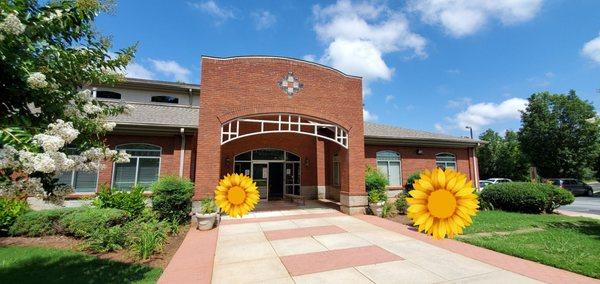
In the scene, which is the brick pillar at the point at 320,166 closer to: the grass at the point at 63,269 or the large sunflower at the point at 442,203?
the grass at the point at 63,269

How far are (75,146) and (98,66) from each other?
4.05ft

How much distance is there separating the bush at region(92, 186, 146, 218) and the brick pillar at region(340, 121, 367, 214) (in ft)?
27.2

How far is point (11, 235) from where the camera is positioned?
9.16 meters

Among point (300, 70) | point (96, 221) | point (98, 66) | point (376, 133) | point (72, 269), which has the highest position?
point (300, 70)

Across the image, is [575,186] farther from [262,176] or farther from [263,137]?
[263,137]

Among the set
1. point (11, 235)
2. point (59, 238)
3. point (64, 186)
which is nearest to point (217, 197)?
point (64, 186)

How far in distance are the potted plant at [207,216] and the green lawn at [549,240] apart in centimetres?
785

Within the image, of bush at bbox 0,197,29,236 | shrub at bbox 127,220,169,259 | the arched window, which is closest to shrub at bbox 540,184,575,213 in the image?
the arched window

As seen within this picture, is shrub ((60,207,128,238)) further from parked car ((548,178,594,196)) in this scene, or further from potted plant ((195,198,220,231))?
parked car ((548,178,594,196))

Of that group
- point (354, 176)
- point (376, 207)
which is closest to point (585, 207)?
point (376, 207)

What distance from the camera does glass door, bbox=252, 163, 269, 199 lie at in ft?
59.2

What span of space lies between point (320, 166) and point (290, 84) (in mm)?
7133

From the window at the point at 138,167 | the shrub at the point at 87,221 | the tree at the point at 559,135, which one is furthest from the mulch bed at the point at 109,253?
the tree at the point at 559,135

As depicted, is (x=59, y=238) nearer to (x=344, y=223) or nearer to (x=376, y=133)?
(x=344, y=223)
